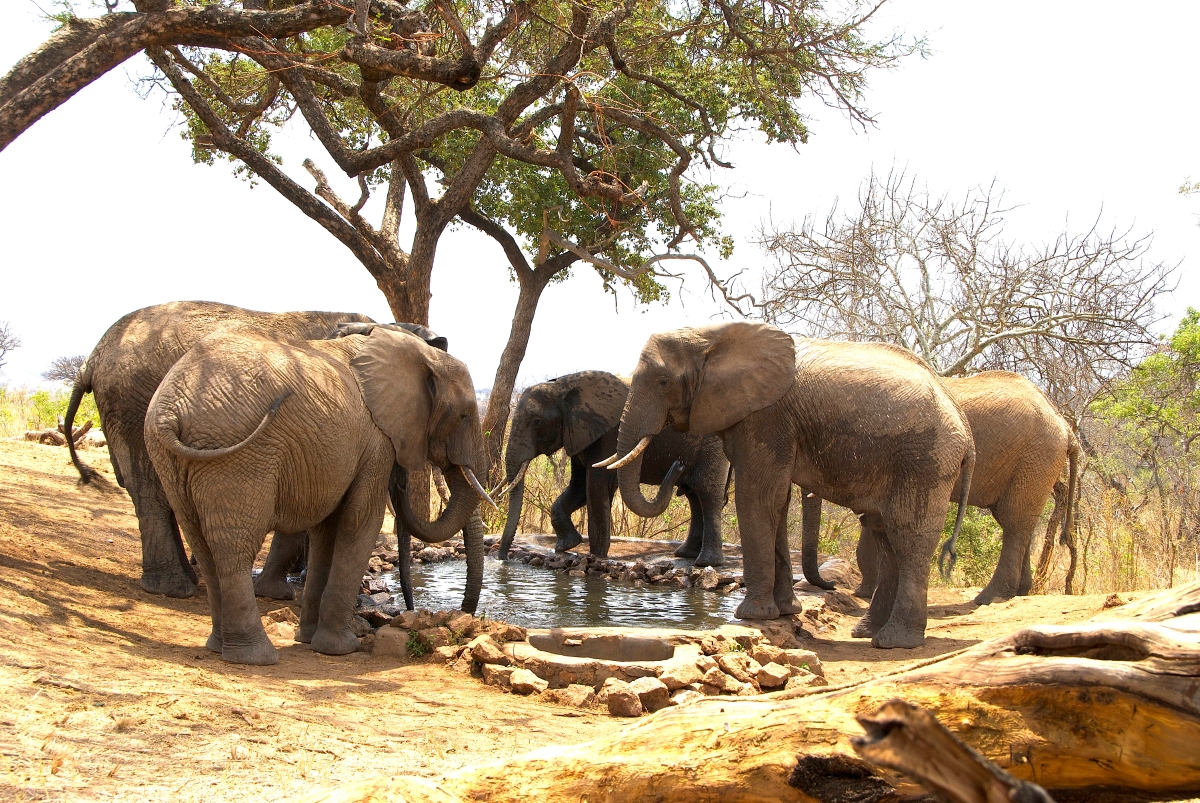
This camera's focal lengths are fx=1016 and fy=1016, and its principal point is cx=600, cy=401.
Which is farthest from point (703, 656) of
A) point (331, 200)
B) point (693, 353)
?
point (331, 200)

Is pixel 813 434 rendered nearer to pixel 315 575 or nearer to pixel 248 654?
pixel 315 575

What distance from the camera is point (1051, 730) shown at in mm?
3166

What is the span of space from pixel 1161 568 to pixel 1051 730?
8.69m

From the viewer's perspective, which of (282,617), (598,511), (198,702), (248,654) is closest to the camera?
(198,702)

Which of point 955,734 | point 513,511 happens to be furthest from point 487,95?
point 955,734

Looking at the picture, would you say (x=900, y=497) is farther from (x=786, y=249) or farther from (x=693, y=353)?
(x=786, y=249)

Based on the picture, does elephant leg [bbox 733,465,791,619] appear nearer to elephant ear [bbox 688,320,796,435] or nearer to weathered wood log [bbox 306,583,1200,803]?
elephant ear [bbox 688,320,796,435]

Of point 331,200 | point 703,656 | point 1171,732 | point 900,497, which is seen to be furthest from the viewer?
point 331,200

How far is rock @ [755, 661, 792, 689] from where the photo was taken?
678 cm

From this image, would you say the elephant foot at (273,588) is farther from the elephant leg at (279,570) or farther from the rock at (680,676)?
the rock at (680,676)

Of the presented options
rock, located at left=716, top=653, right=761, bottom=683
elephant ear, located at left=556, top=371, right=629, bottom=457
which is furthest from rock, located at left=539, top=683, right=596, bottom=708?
elephant ear, located at left=556, top=371, right=629, bottom=457

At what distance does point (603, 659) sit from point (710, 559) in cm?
506

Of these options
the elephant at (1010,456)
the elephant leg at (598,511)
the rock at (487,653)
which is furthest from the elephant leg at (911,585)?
the elephant leg at (598,511)

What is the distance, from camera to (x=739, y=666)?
6.79 meters
